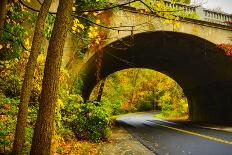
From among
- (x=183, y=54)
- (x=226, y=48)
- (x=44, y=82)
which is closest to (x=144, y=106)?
(x=183, y=54)

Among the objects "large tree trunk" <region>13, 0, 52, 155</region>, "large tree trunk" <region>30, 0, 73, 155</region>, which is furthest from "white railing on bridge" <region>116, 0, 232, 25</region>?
"large tree trunk" <region>30, 0, 73, 155</region>

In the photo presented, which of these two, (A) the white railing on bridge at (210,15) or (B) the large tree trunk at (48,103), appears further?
(A) the white railing on bridge at (210,15)

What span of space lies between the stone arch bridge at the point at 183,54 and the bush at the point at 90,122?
193cm

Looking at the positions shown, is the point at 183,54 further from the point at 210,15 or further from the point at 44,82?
the point at 44,82

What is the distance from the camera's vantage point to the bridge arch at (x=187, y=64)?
1698cm

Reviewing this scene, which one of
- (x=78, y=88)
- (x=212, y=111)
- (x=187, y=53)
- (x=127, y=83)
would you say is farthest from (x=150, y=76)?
(x=78, y=88)

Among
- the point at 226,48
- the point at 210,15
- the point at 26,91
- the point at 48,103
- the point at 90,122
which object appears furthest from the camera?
the point at 210,15

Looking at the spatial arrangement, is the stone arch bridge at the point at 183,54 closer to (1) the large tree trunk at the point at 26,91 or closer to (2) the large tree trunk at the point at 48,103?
(1) the large tree trunk at the point at 26,91

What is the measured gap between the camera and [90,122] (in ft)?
41.6

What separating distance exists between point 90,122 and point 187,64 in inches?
466

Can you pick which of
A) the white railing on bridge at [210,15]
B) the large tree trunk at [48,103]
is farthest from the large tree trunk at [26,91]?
the white railing on bridge at [210,15]

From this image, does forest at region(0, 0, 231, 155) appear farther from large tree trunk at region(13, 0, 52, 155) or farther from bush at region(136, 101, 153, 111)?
bush at region(136, 101, 153, 111)

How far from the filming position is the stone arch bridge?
15.1m

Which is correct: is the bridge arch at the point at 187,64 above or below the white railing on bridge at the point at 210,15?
below
